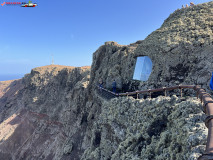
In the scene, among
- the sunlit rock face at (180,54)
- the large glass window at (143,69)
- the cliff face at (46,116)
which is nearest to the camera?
the sunlit rock face at (180,54)

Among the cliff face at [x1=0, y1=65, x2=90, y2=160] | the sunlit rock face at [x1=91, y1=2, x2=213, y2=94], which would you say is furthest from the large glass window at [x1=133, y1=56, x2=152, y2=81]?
the cliff face at [x1=0, y1=65, x2=90, y2=160]

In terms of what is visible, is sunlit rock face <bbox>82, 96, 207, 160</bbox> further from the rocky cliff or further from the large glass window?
the large glass window

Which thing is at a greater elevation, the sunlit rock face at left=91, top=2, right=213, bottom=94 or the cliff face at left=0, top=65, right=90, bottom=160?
the sunlit rock face at left=91, top=2, right=213, bottom=94

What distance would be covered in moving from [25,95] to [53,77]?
14.4 m

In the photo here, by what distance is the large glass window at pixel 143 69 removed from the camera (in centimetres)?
1429

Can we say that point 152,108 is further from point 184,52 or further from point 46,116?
point 46,116

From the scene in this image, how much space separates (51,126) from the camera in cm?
4091

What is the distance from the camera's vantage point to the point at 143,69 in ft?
48.5

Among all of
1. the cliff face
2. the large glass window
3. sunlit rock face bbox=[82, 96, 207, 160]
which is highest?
the large glass window

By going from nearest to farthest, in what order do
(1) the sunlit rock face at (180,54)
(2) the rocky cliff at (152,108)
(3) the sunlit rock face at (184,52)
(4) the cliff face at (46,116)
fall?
(2) the rocky cliff at (152,108) → (3) the sunlit rock face at (184,52) → (1) the sunlit rock face at (180,54) → (4) the cliff face at (46,116)

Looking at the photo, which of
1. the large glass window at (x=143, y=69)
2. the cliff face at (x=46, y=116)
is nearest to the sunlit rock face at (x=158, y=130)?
the large glass window at (x=143, y=69)

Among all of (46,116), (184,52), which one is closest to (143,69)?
(184,52)

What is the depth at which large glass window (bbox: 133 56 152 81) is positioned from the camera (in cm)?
1429

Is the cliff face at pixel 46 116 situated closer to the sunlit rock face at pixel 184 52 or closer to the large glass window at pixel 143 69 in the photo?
the large glass window at pixel 143 69
